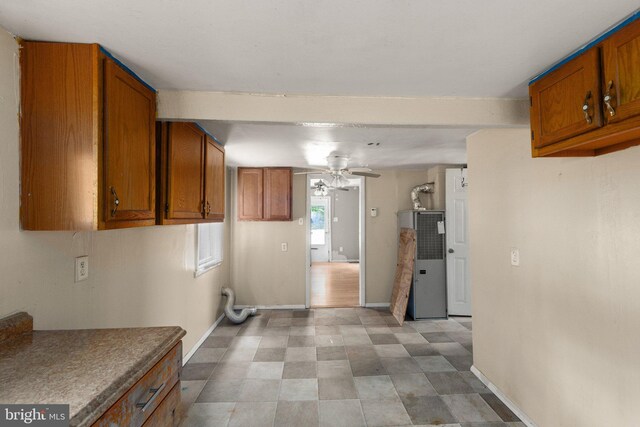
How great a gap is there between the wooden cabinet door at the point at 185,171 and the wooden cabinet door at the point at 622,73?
2133mm

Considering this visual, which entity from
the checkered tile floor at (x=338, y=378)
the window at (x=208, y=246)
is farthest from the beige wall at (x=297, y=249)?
the checkered tile floor at (x=338, y=378)

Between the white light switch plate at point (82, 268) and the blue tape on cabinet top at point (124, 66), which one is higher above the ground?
the blue tape on cabinet top at point (124, 66)

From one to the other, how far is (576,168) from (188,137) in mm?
2349

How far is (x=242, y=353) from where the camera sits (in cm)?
313

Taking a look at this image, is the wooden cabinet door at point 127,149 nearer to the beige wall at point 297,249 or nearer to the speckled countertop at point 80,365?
the speckled countertop at point 80,365

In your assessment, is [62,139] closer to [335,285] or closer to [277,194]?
[277,194]

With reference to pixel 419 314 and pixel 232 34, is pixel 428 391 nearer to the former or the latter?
pixel 419 314

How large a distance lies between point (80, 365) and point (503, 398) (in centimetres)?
270

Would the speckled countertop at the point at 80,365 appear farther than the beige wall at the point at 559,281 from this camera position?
No

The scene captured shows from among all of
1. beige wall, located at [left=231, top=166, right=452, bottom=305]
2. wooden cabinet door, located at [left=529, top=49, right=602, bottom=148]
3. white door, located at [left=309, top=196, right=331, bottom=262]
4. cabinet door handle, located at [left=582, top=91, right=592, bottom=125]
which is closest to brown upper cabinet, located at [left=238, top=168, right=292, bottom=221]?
beige wall, located at [left=231, top=166, right=452, bottom=305]

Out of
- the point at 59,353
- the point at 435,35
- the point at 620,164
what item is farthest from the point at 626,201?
the point at 59,353

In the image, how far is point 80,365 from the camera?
3.22 ft

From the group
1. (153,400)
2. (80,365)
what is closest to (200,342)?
(153,400)

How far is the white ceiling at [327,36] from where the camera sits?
105 cm
